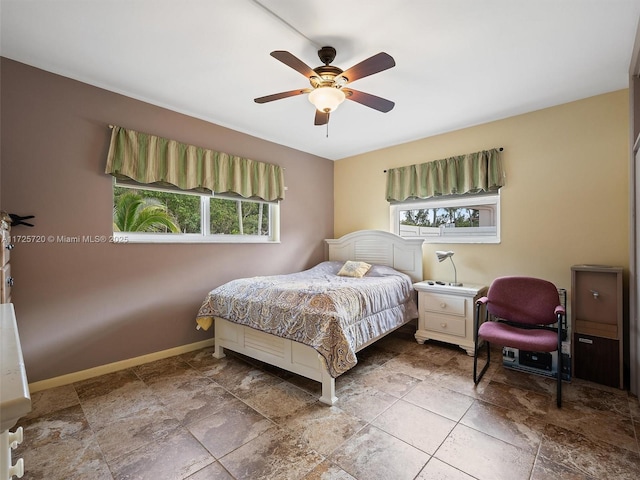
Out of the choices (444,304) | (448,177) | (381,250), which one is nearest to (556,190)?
(448,177)

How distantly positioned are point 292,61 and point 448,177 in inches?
98.0

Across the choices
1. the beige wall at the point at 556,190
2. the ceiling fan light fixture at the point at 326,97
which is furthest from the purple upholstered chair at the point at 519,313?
the ceiling fan light fixture at the point at 326,97

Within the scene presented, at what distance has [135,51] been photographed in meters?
2.16

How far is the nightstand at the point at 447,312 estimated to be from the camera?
3.04m

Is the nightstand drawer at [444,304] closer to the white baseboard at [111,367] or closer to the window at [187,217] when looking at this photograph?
the window at [187,217]

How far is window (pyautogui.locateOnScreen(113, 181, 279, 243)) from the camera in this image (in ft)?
9.48

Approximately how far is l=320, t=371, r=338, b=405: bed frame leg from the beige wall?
2.19 meters

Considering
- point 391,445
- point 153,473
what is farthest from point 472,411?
point 153,473

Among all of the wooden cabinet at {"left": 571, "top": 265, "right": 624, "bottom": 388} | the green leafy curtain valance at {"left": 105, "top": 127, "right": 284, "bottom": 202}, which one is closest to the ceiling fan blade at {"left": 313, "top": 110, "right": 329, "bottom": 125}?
the green leafy curtain valance at {"left": 105, "top": 127, "right": 284, "bottom": 202}

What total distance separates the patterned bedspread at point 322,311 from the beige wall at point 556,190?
46.0 inches

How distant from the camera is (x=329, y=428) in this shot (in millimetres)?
1880

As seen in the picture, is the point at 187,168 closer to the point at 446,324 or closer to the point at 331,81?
the point at 331,81

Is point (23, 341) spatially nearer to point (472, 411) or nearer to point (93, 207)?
point (93, 207)

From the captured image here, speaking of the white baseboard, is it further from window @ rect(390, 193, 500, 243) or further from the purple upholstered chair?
window @ rect(390, 193, 500, 243)
